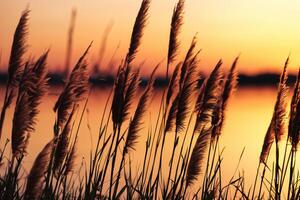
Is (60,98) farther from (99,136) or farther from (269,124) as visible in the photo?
(269,124)

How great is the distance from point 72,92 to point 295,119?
5.68 ft

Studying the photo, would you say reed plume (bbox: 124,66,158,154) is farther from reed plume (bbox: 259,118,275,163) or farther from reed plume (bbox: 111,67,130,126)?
reed plume (bbox: 259,118,275,163)

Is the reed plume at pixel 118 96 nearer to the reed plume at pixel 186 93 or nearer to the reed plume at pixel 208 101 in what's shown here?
the reed plume at pixel 186 93

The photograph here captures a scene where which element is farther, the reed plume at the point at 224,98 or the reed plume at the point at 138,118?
the reed plume at the point at 224,98

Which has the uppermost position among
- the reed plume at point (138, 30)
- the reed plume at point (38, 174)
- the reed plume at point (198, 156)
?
the reed plume at point (138, 30)

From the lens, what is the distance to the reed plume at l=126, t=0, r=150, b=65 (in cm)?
611

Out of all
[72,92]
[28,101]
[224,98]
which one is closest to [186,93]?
[224,98]

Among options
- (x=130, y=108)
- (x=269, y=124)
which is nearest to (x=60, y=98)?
(x=130, y=108)

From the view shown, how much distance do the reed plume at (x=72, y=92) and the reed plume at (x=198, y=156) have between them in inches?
42.0

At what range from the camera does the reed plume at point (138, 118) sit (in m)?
6.29

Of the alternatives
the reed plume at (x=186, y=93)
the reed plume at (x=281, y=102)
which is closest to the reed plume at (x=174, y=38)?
the reed plume at (x=186, y=93)

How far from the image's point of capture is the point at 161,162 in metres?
6.46

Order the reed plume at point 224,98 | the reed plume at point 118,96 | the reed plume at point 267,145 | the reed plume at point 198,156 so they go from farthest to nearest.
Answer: the reed plume at point 224,98
the reed plume at point 267,145
the reed plume at point 198,156
the reed plume at point 118,96

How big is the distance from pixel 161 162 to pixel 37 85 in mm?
1336
